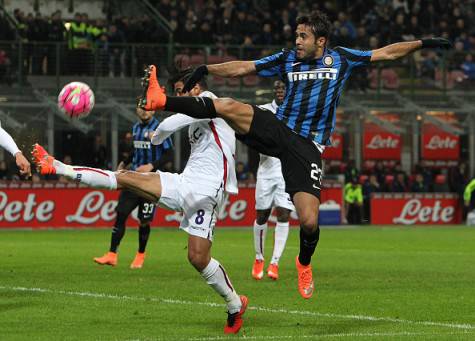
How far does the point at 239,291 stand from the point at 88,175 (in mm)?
4122

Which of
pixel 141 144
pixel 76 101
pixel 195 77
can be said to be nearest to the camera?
pixel 195 77

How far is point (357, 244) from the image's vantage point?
23.7 metres

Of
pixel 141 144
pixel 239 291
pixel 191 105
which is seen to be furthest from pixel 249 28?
pixel 191 105

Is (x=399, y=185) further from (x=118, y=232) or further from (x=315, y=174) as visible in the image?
(x=315, y=174)

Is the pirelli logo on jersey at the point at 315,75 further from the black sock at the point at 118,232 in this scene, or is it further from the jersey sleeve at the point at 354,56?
the black sock at the point at 118,232

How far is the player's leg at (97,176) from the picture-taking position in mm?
9445

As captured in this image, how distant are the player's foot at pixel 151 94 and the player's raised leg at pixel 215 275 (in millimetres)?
1110

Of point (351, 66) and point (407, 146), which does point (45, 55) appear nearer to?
point (407, 146)

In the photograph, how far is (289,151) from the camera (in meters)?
10.4

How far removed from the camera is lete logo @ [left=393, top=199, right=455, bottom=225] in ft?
112

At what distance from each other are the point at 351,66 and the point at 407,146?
86.1 ft

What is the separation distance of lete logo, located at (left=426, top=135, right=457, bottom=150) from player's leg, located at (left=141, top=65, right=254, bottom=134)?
87.9 feet

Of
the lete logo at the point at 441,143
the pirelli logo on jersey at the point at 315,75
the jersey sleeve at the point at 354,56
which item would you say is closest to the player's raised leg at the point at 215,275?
the pirelli logo on jersey at the point at 315,75

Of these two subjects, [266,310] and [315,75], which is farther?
[266,310]
